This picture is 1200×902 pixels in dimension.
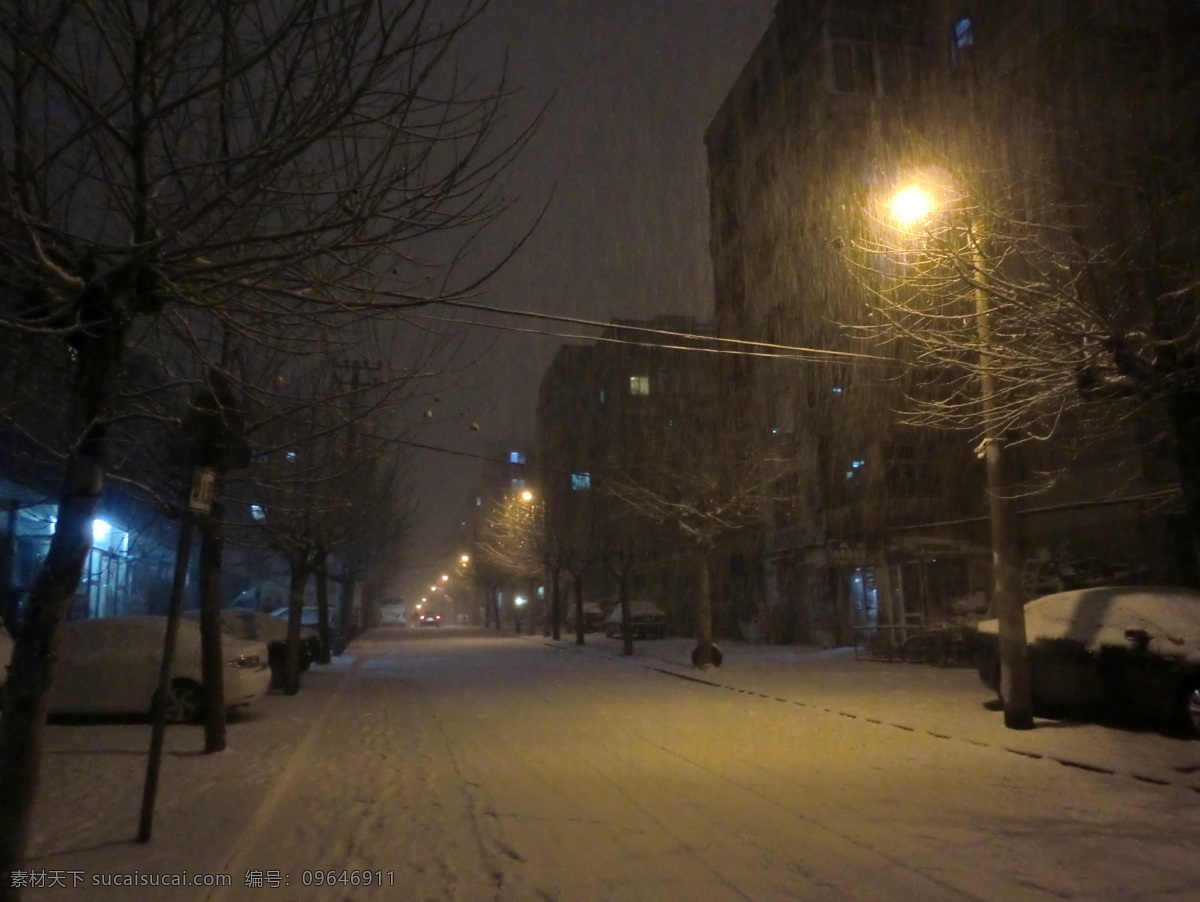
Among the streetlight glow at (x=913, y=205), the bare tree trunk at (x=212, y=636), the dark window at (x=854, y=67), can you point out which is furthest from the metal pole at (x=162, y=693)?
the dark window at (x=854, y=67)

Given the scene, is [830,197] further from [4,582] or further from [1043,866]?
[1043,866]

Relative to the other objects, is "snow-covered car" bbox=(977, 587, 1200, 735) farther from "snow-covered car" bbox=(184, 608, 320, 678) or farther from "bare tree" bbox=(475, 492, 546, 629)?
"bare tree" bbox=(475, 492, 546, 629)

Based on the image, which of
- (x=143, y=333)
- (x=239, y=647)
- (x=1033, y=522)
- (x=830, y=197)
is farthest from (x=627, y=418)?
(x=143, y=333)

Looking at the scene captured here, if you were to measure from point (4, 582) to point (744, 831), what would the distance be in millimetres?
19650

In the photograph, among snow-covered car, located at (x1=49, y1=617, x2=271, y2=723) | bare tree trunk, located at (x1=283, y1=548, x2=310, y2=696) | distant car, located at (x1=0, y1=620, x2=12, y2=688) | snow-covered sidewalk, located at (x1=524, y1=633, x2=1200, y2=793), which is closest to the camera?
snow-covered sidewalk, located at (x1=524, y1=633, x2=1200, y2=793)

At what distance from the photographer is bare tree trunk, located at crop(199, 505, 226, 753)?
10727 millimetres

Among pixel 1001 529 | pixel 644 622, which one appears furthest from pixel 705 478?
pixel 644 622

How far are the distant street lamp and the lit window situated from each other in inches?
654

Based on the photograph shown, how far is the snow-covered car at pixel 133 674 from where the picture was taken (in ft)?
42.9

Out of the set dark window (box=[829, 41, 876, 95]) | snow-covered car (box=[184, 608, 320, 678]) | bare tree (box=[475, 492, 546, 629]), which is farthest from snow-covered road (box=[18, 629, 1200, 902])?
bare tree (box=[475, 492, 546, 629])

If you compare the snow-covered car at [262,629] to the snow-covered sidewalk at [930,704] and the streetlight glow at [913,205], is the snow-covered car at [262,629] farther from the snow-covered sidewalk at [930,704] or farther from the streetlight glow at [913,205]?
the streetlight glow at [913,205]

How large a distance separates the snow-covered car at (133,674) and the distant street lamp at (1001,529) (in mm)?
10032

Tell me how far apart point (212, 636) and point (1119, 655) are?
1026 cm

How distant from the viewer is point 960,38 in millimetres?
27344
